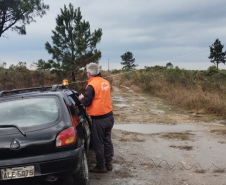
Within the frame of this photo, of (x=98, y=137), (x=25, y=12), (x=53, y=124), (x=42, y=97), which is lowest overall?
(x=98, y=137)

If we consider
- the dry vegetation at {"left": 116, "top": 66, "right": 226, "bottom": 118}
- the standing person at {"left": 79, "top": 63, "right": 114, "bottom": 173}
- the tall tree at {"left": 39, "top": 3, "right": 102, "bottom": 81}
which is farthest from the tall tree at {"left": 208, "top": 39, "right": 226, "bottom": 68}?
the standing person at {"left": 79, "top": 63, "right": 114, "bottom": 173}

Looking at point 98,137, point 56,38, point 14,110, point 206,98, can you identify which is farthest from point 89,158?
point 56,38

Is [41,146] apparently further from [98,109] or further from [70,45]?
[70,45]

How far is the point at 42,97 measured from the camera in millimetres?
4055

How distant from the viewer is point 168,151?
6.32 m

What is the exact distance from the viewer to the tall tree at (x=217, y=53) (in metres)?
58.9

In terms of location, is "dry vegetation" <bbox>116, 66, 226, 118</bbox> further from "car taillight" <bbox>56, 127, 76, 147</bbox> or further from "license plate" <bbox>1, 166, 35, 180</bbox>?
"license plate" <bbox>1, 166, 35, 180</bbox>

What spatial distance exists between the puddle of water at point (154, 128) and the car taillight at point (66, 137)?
5.24 meters

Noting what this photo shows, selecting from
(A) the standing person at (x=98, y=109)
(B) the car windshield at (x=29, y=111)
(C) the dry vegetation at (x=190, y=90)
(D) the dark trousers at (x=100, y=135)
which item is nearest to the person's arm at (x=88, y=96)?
(A) the standing person at (x=98, y=109)

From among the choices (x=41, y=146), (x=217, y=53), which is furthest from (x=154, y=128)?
(x=217, y=53)

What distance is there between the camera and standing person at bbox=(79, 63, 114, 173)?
15.3 feet

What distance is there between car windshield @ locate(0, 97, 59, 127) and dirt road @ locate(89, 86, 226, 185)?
1.45 m

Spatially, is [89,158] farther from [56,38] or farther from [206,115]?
[56,38]

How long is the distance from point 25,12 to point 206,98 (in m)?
18.5
